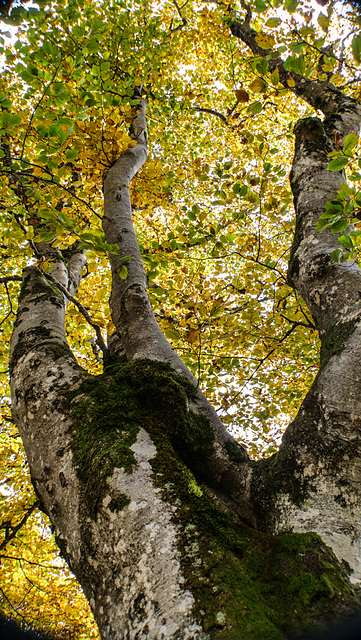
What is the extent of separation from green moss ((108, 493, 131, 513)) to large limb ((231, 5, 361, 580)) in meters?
0.80

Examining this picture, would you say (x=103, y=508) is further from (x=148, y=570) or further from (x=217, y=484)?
(x=217, y=484)

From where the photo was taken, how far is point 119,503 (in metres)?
1.29

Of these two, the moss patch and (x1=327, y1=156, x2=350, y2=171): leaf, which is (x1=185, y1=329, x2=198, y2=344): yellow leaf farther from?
(x1=327, y1=156, x2=350, y2=171): leaf

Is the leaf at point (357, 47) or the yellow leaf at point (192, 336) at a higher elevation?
the leaf at point (357, 47)

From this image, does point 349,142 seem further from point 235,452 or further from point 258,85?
point 235,452

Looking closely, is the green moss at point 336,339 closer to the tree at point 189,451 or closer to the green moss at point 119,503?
the tree at point 189,451

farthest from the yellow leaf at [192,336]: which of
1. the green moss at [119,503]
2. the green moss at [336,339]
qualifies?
the green moss at [119,503]

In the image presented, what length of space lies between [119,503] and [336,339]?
1.50 m

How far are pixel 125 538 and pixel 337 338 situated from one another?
5.07 feet

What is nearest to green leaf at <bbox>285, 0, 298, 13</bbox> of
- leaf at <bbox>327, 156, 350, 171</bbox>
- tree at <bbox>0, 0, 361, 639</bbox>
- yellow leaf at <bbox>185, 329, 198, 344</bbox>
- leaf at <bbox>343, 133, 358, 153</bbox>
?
tree at <bbox>0, 0, 361, 639</bbox>

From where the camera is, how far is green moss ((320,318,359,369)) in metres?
1.82

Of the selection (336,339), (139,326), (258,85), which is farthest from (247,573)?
(258,85)

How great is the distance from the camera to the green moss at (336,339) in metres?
1.82

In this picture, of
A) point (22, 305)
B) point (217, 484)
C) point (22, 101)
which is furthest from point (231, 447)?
point (22, 101)
